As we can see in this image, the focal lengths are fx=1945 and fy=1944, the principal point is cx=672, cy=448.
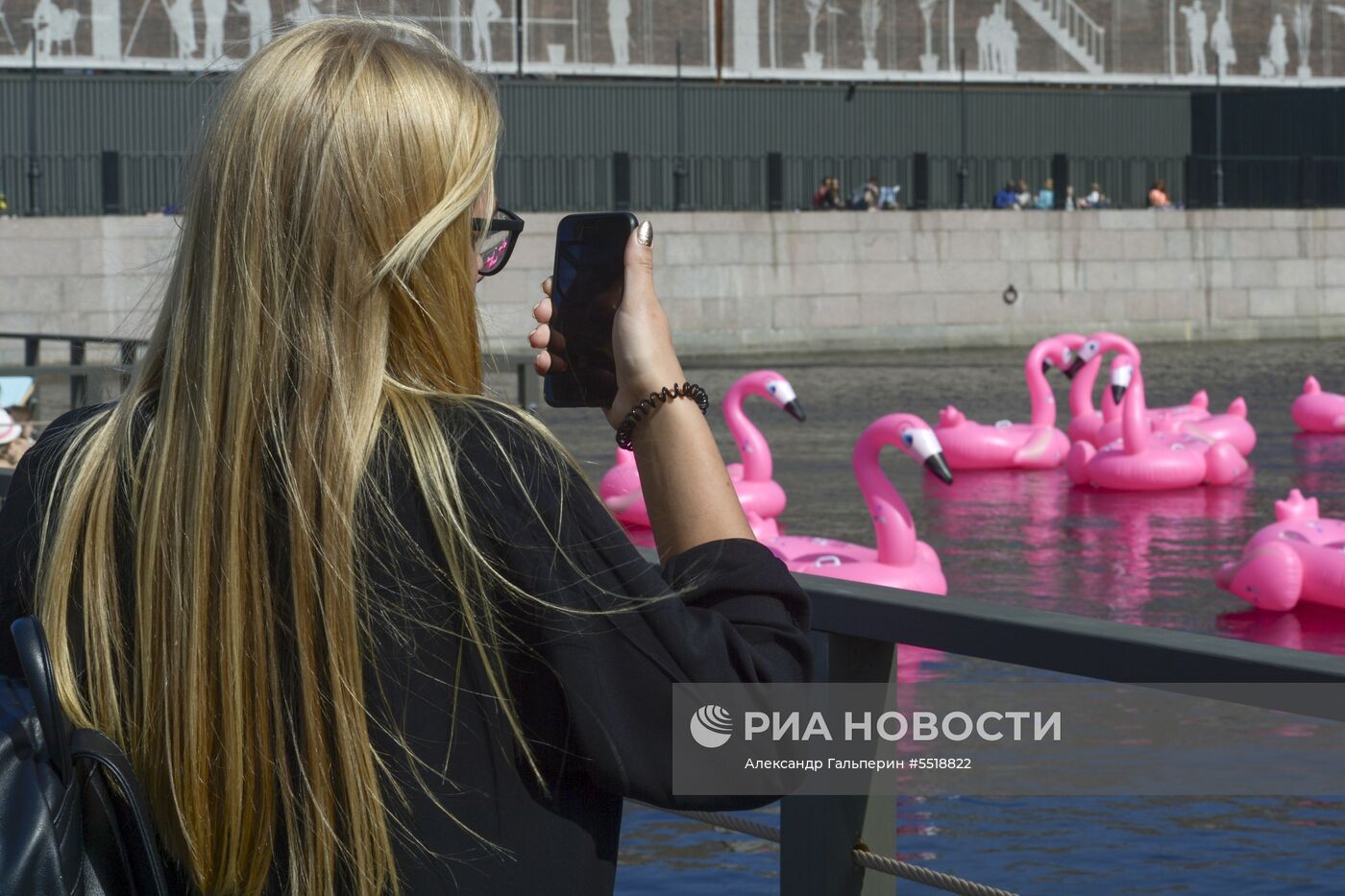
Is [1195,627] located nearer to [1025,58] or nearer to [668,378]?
[668,378]

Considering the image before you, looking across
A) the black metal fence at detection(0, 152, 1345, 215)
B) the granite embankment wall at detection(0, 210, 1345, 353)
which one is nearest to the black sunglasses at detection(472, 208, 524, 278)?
the black metal fence at detection(0, 152, 1345, 215)

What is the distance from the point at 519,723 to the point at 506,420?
24 cm

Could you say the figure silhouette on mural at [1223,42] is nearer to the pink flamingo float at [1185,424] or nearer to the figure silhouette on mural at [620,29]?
the figure silhouette on mural at [620,29]

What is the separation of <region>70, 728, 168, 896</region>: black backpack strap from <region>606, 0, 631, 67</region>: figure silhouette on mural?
3490 centimetres

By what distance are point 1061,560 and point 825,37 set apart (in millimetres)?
26712

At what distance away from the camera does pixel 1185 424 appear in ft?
52.9

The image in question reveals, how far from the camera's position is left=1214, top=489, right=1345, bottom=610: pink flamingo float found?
32.0 feet

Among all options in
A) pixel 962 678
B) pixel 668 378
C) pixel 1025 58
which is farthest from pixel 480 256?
pixel 1025 58

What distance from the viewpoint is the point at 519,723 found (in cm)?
154

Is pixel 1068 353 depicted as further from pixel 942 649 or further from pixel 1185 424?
pixel 942 649

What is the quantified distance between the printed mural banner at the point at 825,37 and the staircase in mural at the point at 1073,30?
3 cm

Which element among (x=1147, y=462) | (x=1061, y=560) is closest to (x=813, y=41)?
(x=1147, y=462)

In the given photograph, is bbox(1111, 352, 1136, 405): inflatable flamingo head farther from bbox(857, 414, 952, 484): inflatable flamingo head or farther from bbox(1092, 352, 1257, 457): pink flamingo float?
bbox(857, 414, 952, 484): inflatable flamingo head

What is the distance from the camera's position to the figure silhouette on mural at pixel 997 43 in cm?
3781
